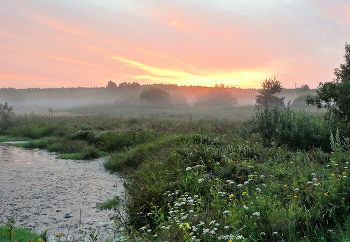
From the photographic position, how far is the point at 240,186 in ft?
18.9

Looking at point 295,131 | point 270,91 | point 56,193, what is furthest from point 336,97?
point 270,91

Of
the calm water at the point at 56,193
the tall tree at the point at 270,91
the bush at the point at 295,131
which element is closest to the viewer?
the calm water at the point at 56,193

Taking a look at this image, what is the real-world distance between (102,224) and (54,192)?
303 cm

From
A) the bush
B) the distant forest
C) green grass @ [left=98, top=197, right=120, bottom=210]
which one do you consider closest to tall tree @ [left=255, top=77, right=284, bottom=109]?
the distant forest

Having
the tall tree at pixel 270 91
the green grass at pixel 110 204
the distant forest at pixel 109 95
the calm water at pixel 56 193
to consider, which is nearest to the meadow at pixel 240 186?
the green grass at pixel 110 204

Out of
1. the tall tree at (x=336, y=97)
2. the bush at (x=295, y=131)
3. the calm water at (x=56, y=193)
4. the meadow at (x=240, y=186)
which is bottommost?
the calm water at (x=56, y=193)

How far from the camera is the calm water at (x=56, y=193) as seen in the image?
19.6 ft

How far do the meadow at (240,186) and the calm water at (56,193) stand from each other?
26.5 inches

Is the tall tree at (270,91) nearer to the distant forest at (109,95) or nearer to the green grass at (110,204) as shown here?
the distant forest at (109,95)

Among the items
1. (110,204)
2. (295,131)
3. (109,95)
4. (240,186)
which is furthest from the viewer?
(109,95)

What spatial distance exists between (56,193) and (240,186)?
18.3 ft

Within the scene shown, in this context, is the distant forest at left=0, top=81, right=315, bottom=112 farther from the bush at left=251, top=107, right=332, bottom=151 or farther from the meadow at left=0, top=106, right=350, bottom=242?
the meadow at left=0, top=106, right=350, bottom=242

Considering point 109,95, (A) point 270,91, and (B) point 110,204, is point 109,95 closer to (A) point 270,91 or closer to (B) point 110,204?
(A) point 270,91

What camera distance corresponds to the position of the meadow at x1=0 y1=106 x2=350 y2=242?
3.98m
